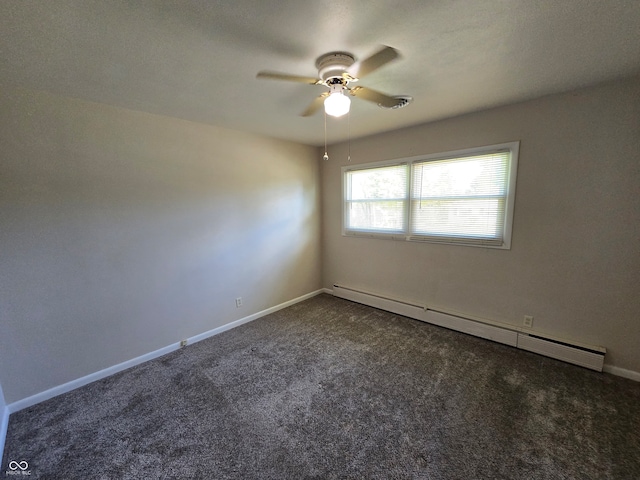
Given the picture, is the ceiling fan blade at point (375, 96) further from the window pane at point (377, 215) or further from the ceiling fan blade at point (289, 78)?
the window pane at point (377, 215)

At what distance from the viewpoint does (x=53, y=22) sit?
124 cm

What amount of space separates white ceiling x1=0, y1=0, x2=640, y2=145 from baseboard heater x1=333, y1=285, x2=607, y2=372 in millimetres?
2277

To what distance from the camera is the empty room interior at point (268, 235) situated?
1.44 m

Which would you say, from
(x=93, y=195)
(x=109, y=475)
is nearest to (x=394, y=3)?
(x=93, y=195)

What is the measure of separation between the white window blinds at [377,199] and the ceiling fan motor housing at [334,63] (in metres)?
1.94

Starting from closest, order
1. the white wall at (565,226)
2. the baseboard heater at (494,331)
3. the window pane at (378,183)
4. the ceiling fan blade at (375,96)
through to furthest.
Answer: the ceiling fan blade at (375,96) → the white wall at (565,226) → the baseboard heater at (494,331) → the window pane at (378,183)

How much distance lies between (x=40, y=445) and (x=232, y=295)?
1840mm

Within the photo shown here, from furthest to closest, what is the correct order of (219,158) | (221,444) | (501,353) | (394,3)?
(219,158), (501,353), (221,444), (394,3)

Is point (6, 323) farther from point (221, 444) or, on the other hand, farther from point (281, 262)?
point (281, 262)

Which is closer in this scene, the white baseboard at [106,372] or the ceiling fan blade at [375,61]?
the ceiling fan blade at [375,61]

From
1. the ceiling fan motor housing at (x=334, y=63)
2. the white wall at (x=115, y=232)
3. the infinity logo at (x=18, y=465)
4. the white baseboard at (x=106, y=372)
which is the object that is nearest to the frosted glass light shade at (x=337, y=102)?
the ceiling fan motor housing at (x=334, y=63)

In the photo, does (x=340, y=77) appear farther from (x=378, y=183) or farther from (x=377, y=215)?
(x=377, y=215)

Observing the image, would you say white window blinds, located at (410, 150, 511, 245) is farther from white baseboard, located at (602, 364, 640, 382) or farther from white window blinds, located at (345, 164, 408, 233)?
white baseboard, located at (602, 364, 640, 382)

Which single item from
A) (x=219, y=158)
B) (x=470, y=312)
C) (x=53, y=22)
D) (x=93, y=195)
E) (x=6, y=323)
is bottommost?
(x=470, y=312)
